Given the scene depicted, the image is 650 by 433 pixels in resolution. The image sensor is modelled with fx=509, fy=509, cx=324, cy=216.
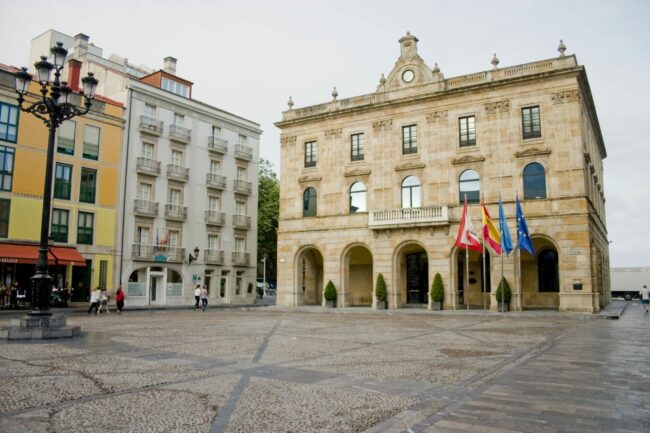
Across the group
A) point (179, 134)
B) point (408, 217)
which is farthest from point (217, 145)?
point (408, 217)

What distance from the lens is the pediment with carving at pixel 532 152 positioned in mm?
29389

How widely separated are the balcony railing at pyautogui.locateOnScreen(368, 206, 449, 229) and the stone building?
0.07 meters

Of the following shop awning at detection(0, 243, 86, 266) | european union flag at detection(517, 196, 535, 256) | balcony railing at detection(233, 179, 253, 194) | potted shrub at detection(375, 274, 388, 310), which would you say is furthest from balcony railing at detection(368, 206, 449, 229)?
shop awning at detection(0, 243, 86, 266)

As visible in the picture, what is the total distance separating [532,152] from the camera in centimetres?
2972

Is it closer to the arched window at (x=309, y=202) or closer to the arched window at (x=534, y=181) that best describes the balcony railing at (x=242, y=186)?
the arched window at (x=309, y=202)

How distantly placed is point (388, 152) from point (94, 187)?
2056cm

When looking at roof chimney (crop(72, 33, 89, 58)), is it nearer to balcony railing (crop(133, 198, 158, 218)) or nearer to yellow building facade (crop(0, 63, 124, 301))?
yellow building facade (crop(0, 63, 124, 301))

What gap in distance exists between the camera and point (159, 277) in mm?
39500

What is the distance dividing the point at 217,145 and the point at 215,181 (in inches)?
128

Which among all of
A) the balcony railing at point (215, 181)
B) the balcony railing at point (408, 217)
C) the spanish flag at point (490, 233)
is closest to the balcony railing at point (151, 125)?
the balcony railing at point (215, 181)

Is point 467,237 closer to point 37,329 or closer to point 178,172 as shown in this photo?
point 37,329

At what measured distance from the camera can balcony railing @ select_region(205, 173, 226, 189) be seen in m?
42.8

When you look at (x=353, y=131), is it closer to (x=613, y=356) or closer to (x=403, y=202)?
(x=403, y=202)

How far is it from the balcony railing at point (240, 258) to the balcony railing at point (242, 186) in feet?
18.3
